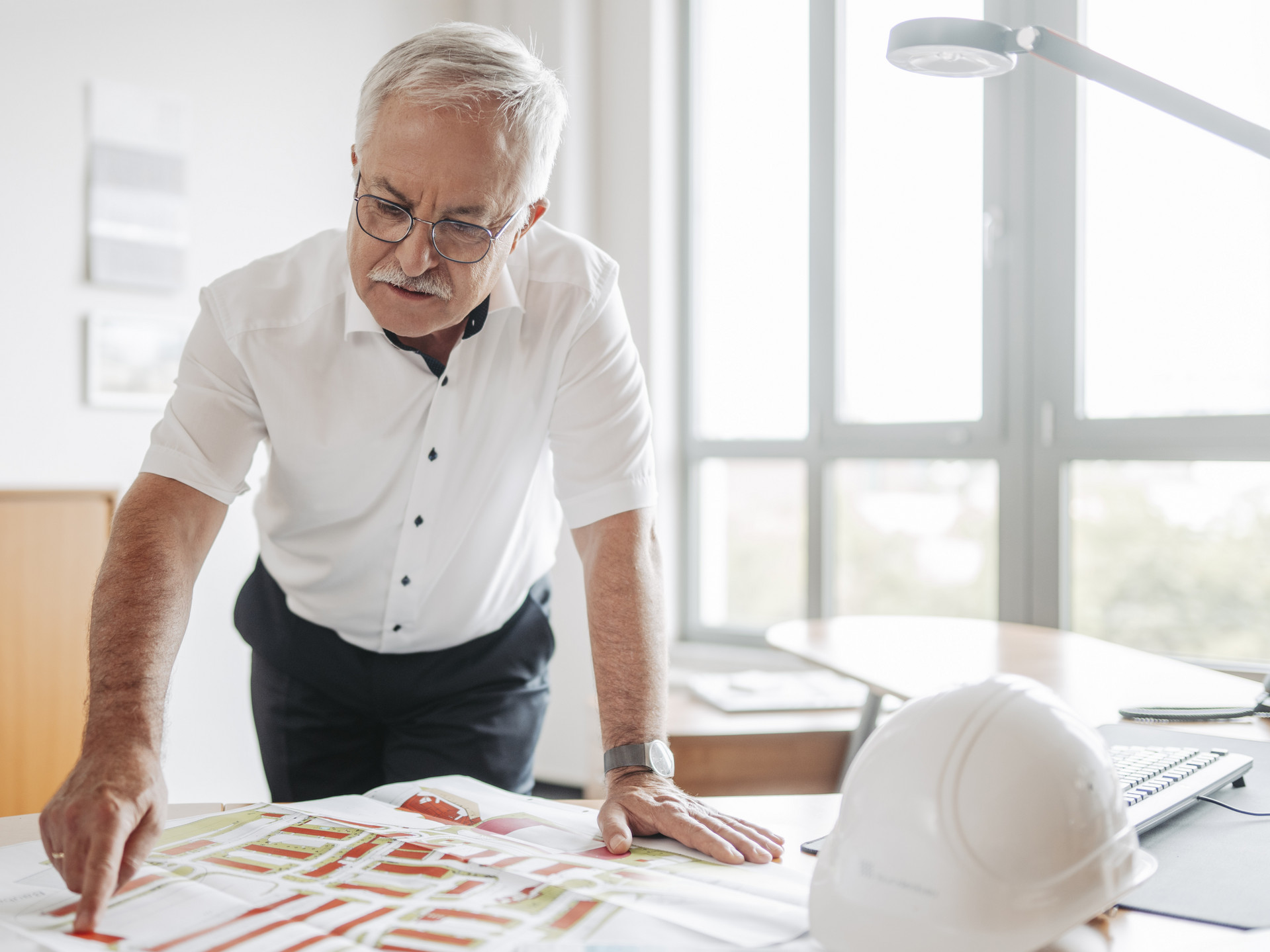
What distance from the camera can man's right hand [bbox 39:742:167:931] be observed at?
81cm

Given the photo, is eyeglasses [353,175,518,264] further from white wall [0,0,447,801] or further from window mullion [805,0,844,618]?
window mullion [805,0,844,618]

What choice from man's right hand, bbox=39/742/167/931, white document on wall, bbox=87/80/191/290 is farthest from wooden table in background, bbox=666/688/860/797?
white document on wall, bbox=87/80/191/290

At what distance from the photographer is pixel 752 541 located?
12.4ft

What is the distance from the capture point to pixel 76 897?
2.76 ft

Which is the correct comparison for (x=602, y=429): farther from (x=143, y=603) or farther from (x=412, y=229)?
(x=143, y=603)

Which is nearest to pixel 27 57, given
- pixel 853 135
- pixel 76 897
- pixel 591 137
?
pixel 591 137

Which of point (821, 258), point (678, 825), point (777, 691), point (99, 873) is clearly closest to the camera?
point (99, 873)

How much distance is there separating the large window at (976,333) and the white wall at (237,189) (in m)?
0.24

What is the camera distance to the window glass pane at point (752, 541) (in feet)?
12.0

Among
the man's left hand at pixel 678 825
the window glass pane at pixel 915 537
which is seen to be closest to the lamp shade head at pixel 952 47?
the man's left hand at pixel 678 825

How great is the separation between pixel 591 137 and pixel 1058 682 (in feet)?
8.95

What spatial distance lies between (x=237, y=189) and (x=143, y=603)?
2.51 m

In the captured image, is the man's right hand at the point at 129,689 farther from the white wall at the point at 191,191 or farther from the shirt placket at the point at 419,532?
the white wall at the point at 191,191

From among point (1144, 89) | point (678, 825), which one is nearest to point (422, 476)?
point (678, 825)
